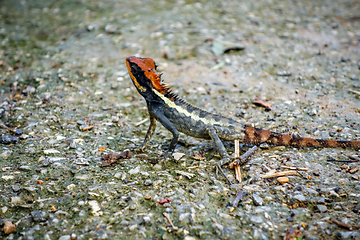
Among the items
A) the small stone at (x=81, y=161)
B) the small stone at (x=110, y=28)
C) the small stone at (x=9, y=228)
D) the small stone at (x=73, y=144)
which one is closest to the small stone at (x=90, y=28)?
the small stone at (x=110, y=28)

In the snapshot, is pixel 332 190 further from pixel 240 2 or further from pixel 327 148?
pixel 240 2

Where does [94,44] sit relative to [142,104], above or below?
above

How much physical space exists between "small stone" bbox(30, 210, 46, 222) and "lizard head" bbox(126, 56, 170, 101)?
7.71 ft

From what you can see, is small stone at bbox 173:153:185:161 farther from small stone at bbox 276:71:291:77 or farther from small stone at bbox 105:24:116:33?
small stone at bbox 105:24:116:33

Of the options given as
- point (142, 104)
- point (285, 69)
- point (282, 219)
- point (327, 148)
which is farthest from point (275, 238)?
point (285, 69)

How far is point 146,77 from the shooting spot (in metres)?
4.44

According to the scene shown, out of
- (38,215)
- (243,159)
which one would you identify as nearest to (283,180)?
(243,159)

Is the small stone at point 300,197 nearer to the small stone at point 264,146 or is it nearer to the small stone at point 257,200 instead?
the small stone at point 257,200

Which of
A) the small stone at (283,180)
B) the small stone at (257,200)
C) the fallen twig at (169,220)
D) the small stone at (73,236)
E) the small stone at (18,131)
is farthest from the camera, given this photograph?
the small stone at (18,131)

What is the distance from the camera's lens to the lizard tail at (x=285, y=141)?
14.4 ft

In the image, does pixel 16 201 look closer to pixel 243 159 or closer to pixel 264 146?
pixel 243 159

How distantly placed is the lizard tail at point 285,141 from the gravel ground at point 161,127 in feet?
0.38

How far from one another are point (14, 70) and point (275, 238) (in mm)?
7196

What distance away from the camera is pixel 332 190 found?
3643 millimetres
